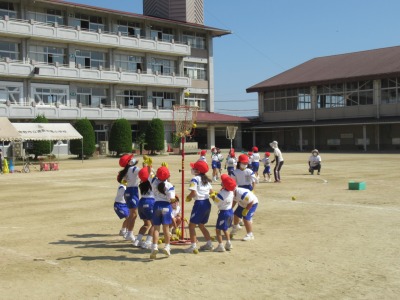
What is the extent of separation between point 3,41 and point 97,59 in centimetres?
1065

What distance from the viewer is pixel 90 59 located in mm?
55219

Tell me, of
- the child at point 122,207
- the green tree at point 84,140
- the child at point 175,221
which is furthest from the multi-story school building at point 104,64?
the child at point 175,221

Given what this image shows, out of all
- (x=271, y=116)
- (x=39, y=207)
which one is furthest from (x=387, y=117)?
(x=39, y=207)

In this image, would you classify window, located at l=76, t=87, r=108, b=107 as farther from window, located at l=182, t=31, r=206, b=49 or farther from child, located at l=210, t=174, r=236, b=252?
child, located at l=210, t=174, r=236, b=252

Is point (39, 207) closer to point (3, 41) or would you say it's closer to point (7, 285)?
point (7, 285)

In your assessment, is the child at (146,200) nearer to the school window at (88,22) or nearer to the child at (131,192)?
the child at (131,192)

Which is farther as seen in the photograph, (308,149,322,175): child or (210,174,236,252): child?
(308,149,322,175): child

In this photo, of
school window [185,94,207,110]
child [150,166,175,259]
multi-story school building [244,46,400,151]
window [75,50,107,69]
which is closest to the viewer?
child [150,166,175,259]

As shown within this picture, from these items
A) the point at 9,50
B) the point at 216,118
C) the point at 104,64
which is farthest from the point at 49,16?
the point at 216,118

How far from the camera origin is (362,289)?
22.7 feet

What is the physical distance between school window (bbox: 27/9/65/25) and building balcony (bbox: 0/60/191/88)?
5225 millimetres

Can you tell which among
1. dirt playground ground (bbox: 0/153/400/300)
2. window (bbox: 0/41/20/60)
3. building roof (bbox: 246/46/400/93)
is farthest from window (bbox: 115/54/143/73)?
dirt playground ground (bbox: 0/153/400/300)

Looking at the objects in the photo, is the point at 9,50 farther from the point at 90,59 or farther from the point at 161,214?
the point at 161,214

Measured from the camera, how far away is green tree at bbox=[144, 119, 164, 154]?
55938 mm
